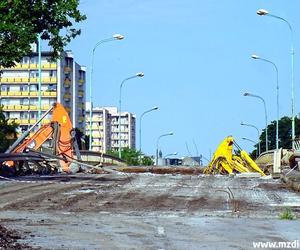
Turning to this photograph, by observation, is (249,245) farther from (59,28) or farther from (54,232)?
(59,28)

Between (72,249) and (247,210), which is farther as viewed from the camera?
(247,210)

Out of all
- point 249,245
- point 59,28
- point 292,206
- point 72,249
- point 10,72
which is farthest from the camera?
point 10,72

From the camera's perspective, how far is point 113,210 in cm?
2083

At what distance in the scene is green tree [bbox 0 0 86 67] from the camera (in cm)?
3172

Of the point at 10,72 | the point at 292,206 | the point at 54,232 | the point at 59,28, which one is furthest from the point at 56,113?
the point at 10,72

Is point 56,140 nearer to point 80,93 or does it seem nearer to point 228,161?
point 228,161

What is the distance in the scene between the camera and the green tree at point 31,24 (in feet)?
104

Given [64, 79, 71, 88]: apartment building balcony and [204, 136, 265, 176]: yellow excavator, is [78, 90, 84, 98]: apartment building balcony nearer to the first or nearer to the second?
[64, 79, 71, 88]: apartment building balcony

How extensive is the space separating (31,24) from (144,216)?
15876mm

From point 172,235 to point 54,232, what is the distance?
2233 mm

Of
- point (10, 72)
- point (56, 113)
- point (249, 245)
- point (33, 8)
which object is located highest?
point (10, 72)

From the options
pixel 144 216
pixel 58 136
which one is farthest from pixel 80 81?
pixel 144 216

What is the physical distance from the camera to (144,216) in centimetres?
1914

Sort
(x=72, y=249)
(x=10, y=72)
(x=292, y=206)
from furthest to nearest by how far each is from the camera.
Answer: (x=10, y=72) → (x=292, y=206) → (x=72, y=249)
